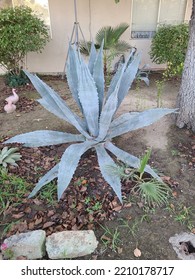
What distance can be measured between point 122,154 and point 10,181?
100 centimetres

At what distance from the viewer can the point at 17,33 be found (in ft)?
12.3

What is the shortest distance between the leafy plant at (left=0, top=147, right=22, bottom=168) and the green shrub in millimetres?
2928

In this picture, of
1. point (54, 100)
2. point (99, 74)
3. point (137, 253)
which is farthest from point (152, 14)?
point (137, 253)

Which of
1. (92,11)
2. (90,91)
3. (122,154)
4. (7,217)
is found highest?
(92,11)

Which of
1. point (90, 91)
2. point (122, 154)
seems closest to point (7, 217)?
point (122, 154)

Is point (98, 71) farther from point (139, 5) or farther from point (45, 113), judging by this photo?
point (139, 5)

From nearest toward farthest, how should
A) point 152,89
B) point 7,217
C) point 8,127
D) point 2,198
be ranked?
point 7,217, point 2,198, point 8,127, point 152,89

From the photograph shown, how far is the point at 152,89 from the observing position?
423 centimetres

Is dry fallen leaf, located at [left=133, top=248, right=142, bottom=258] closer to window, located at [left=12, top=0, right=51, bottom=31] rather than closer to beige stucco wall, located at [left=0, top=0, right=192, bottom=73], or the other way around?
beige stucco wall, located at [left=0, top=0, right=192, bottom=73]

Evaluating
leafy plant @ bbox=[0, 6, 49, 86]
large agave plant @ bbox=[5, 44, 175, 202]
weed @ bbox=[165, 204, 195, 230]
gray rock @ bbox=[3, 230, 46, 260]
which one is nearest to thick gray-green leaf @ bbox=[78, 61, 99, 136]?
large agave plant @ bbox=[5, 44, 175, 202]

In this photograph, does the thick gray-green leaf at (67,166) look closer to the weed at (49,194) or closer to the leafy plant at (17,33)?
the weed at (49,194)

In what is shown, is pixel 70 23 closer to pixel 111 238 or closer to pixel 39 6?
pixel 39 6

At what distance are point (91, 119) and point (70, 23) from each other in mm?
3222
